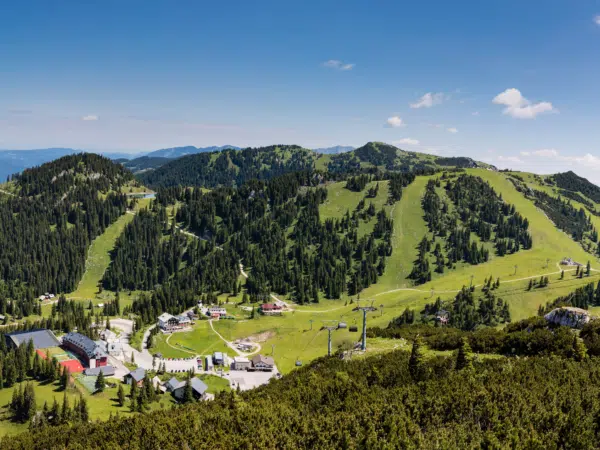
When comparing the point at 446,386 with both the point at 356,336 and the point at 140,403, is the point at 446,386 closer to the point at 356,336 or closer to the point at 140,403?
the point at 140,403

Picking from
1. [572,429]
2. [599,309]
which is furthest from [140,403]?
[599,309]

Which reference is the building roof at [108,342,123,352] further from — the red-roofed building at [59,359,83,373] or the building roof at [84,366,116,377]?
the building roof at [84,366,116,377]

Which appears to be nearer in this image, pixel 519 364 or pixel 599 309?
pixel 519 364

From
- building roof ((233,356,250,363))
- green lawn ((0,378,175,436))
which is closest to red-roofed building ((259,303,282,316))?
building roof ((233,356,250,363))

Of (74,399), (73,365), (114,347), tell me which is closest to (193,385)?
(74,399)

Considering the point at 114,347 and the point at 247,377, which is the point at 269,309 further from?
the point at 114,347
